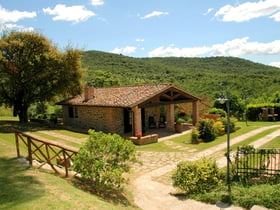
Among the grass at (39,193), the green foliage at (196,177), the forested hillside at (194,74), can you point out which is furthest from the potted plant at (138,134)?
the forested hillside at (194,74)

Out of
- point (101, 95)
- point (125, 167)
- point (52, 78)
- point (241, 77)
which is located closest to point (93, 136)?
point (125, 167)

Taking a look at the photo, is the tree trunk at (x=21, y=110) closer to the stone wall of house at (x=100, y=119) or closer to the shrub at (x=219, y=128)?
the stone wall of house at (x=100, y=119)

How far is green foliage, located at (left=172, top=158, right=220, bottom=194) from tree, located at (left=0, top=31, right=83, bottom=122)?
16.5 metres

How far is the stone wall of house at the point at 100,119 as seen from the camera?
1768 centimetres

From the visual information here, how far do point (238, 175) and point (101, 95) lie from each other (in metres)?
14.4

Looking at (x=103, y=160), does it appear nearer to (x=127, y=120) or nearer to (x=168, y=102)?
(x=127, y=120)

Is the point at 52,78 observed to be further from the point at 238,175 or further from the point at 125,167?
the point at 238,175

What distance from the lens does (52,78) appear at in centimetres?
2164

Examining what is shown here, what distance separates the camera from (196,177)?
7320 mm

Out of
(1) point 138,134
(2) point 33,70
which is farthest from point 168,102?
(2) point 33,70

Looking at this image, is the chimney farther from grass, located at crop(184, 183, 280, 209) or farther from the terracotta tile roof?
grass, located at crop(184, 183, 280, 209)

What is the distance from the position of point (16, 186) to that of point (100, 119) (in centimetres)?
1243

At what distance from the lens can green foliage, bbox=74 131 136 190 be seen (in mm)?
6957

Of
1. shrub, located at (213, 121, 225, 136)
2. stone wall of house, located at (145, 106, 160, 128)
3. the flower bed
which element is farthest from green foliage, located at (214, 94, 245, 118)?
the flower bed
